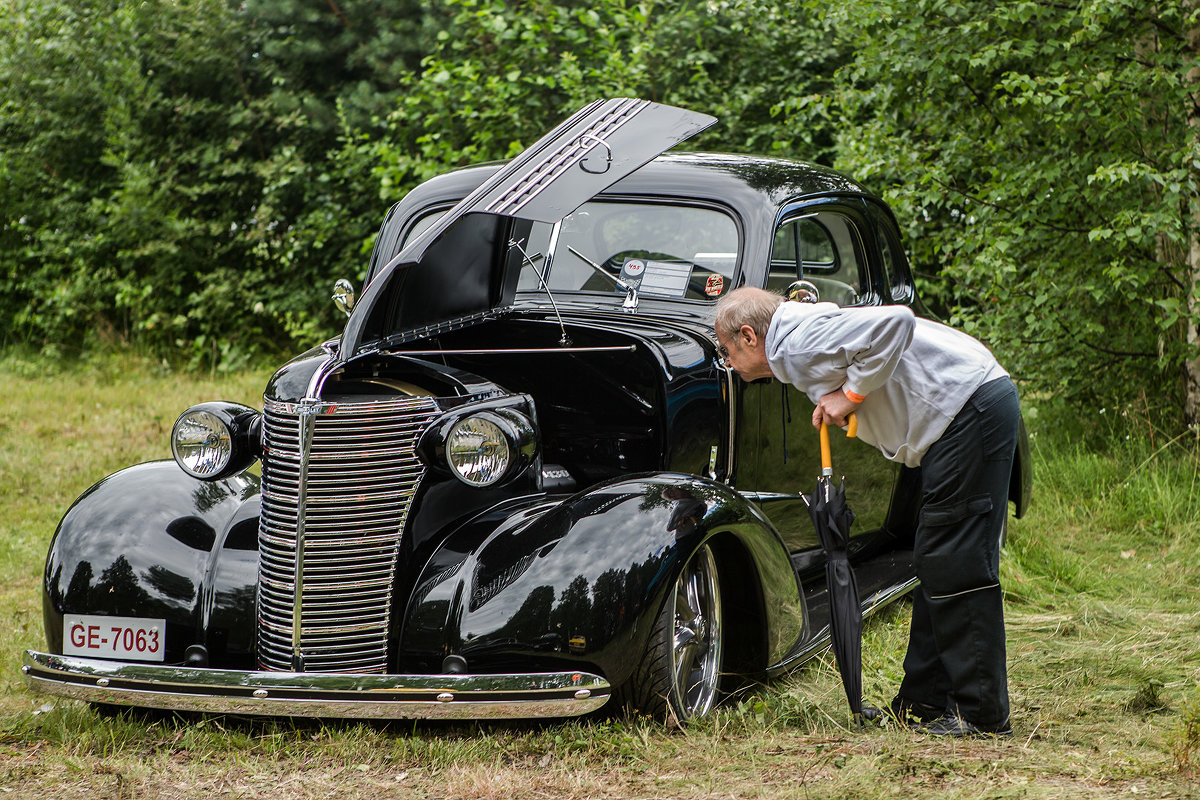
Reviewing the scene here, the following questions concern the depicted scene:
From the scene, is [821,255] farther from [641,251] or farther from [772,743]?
[772,743]

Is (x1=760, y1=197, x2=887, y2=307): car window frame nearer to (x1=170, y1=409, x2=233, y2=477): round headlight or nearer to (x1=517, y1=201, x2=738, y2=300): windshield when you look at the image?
(x1=517, y1=201, x2=738, y2=300): windshield

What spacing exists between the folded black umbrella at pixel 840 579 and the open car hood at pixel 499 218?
3.93 feet

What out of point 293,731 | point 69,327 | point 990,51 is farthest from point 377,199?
point 293,731

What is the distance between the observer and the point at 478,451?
328cm

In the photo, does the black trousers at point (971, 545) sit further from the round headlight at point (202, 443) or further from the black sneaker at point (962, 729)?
the round headlight at point (202, 443)

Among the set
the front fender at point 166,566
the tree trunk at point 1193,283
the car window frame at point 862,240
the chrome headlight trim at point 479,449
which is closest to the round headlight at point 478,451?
the chrome headlight trim at point 479,449

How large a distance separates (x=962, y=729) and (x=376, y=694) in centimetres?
164

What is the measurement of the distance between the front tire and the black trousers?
63cm

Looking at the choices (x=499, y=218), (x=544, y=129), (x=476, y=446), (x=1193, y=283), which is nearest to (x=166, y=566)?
(x=476, y=446)

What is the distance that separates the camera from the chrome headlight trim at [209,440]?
3.57 m

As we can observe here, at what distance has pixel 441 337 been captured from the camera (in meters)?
3.96

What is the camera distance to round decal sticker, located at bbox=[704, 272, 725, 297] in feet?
13.9

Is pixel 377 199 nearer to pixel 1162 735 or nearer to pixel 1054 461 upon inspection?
pixel 1054 461

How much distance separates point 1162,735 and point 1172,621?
1490mm
